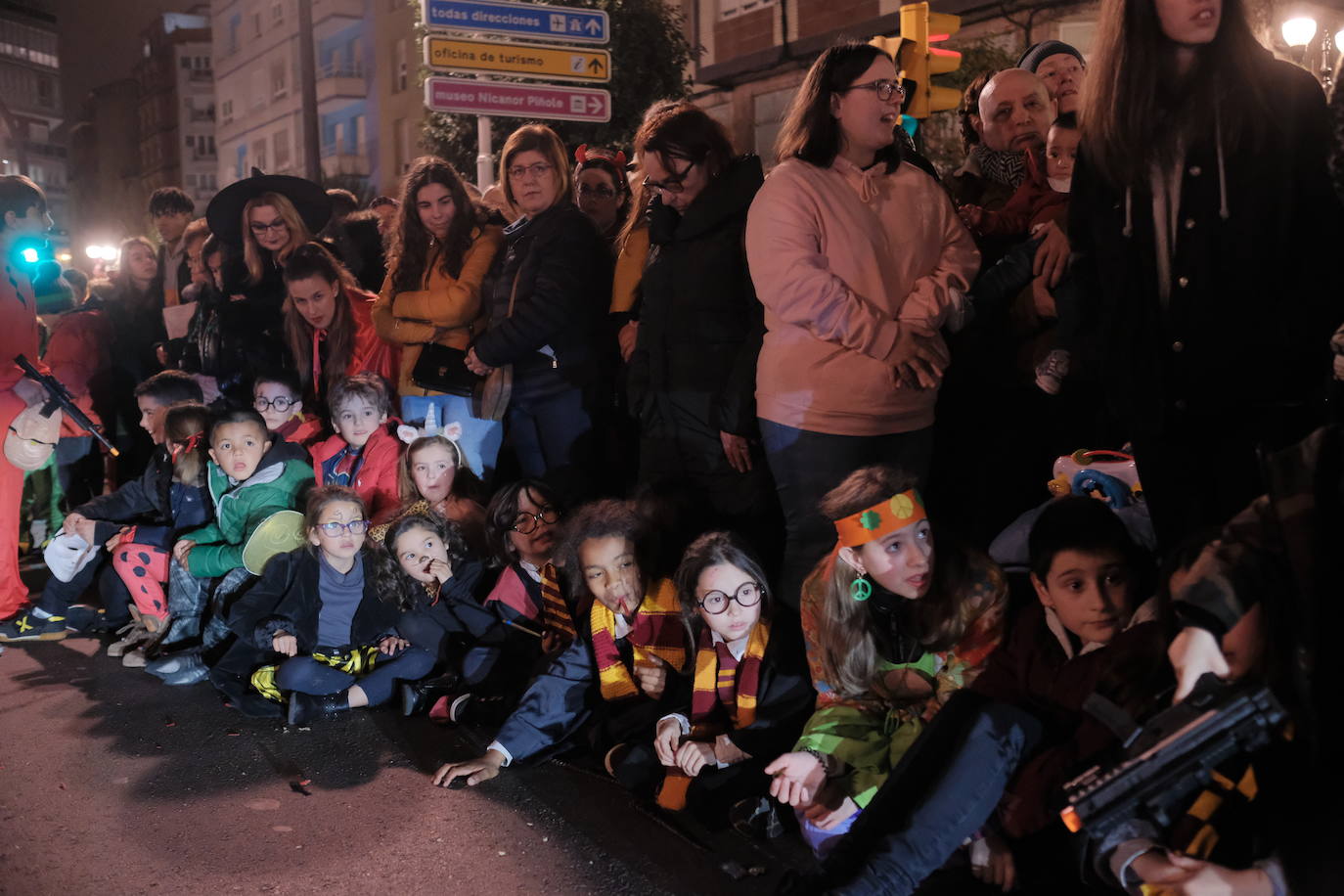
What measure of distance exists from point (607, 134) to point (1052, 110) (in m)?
14.0

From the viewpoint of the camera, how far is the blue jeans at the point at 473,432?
6137mm

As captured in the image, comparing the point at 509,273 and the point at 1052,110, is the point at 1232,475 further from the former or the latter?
the point at 509,273

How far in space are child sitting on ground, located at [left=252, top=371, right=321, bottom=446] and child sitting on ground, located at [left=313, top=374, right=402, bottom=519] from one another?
0.86 feet

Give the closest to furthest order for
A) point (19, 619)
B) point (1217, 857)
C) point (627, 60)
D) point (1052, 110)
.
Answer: point (1217, 857)
point (1052, 110)
point (19, 619)
point (627, 60)

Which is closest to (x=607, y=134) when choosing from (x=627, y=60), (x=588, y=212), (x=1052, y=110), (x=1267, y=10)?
(x=627, y=60)

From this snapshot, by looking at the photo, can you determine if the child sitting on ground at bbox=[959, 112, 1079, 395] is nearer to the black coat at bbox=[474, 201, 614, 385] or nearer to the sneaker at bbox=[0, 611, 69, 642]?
the black coat at bbox=[474, 201, 614, 385]

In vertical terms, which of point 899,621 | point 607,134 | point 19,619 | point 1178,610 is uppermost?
point 607,134

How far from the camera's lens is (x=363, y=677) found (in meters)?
5.36

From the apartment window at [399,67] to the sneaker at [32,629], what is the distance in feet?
101

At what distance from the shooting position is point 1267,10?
3529mm

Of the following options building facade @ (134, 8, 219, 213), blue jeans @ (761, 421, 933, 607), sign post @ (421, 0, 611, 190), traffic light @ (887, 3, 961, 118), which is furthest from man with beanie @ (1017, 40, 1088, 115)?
building facade @ (134, 8, 219, 213)

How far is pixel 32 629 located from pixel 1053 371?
550 centimetres

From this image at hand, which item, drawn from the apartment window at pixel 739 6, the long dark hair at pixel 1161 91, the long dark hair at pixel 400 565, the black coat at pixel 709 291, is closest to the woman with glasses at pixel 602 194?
the black coat at pixel 709 291

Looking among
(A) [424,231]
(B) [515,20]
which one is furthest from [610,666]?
(B) [515,20]
